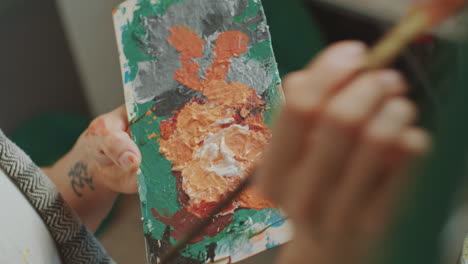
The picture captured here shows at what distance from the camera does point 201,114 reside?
2.51 ft

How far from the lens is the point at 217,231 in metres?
0.69

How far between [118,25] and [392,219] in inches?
29.2

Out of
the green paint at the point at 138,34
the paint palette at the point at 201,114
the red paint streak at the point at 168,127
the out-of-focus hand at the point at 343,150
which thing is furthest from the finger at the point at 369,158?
the green paint at the point at 138,34

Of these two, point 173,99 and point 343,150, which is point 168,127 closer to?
point 173,99

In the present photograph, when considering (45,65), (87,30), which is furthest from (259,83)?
(45,65)

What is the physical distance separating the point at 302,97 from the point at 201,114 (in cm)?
49

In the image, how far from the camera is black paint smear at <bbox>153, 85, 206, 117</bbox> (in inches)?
30.8

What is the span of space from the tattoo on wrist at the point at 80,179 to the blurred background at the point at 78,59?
0.62ft

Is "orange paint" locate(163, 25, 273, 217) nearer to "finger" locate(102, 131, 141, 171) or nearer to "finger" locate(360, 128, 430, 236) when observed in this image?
"finger" locate(102, 131, 141, 171)

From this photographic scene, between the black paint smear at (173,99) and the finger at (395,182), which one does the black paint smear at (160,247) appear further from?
the finger at (395,182)

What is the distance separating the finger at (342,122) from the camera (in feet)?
0.87

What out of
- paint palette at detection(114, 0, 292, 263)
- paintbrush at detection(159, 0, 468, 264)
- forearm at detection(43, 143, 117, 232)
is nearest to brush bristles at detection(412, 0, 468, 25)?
Answer: paintbrush at detection(159, 0, 468, 264)

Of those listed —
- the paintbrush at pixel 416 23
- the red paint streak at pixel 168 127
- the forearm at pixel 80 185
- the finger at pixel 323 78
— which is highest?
the paintbrush at pixel 416 23

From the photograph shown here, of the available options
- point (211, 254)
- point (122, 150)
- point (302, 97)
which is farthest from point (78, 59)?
point (302, 97)
